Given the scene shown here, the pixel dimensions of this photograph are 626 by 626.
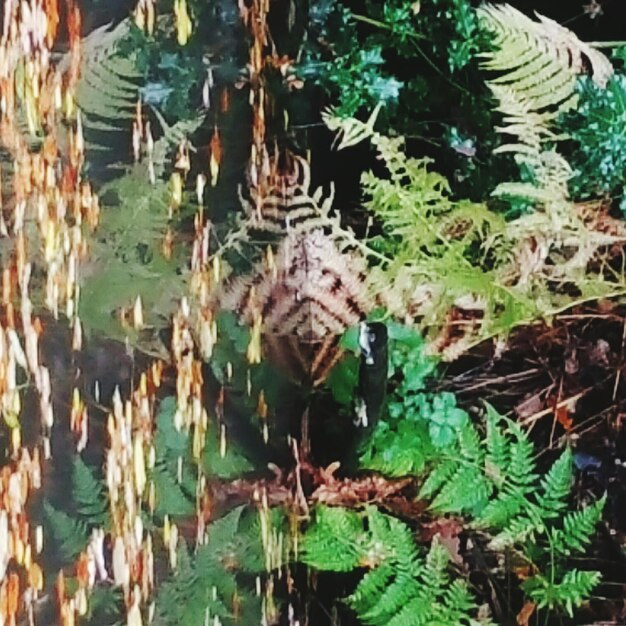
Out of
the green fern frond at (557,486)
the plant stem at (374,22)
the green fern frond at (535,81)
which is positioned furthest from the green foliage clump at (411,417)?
the plant stem at (374,22)

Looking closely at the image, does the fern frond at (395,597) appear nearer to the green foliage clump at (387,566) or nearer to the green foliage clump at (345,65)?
the green foliage clump at (387,566)

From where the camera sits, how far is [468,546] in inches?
52.7

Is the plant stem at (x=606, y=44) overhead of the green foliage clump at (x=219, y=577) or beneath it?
overhead

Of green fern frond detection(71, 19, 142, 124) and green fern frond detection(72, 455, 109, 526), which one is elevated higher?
green fern frond detection(71, 19, 142, 124)

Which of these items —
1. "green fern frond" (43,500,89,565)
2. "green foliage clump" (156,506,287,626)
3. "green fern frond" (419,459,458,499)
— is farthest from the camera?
"green fern frond" (419,459,458,499)

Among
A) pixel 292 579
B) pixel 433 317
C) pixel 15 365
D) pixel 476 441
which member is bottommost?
pixel 292 579

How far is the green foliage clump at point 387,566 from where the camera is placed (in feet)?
4.40

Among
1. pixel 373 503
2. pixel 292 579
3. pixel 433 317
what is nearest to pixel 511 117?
pixel 433 317

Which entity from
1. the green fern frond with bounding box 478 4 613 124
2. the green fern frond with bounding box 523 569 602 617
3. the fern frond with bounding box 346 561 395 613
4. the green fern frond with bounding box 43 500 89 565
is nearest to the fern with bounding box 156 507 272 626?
the fern frond with bounding box 346 561 395 613

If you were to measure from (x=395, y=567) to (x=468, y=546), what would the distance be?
102 mm

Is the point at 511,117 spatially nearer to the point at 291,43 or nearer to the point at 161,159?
the point at 291,43

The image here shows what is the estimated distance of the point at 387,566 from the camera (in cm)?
137

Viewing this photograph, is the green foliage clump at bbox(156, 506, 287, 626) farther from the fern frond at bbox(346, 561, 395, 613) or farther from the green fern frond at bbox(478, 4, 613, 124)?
the green fern frond at bbox(478, 4, 613, 124)

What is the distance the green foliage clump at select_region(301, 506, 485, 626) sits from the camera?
134 centimetres
